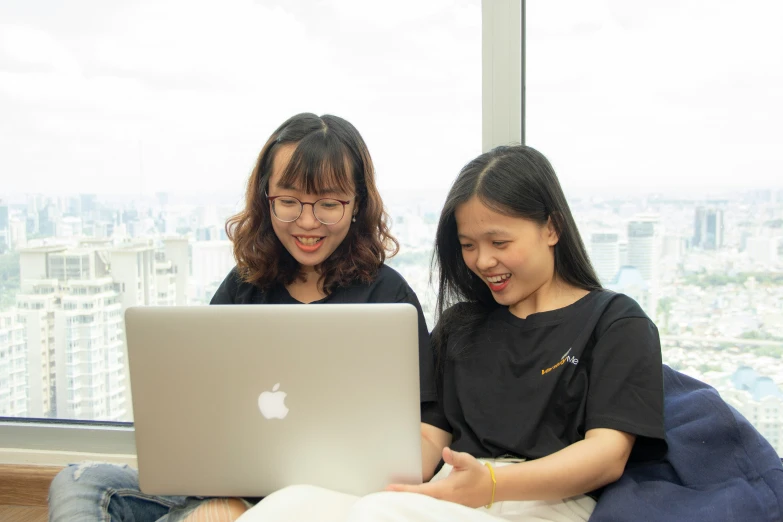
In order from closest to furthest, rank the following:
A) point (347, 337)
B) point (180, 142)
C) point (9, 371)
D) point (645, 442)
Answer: point (347, 337)
point (645, 442)
point (180, 142)
point (9, 371)

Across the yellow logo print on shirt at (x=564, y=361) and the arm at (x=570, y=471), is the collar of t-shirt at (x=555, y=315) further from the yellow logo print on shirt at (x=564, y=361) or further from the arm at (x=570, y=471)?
the arm at (x=570, y=471)

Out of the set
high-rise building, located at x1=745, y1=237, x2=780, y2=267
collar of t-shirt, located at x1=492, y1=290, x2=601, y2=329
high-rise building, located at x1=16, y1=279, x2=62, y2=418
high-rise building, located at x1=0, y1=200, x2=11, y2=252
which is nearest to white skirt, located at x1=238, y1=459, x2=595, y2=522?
collar of t-shirt, located at x1=492, y1=290, x2=601, y2=329

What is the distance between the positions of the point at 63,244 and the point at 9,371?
411mm

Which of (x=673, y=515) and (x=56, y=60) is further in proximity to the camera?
(x=56, y=60)

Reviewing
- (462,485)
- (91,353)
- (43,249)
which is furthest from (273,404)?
(43,249)

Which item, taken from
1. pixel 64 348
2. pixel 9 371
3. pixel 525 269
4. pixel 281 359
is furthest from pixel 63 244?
pixel 525 269

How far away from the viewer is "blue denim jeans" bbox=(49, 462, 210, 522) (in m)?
1.12

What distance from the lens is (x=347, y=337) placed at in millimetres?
938

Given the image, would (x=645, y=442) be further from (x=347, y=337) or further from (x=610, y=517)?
(x=347, y=337)

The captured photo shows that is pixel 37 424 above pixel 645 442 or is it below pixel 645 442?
below

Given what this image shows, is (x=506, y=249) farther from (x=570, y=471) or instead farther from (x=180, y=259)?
(x=180, y=259)

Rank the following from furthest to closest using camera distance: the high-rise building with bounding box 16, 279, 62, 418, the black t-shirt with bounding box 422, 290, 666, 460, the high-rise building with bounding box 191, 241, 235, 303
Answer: the high-rise building with bounding box 16, 279, 62, 418 → the high-rise building with bounding box 191, 241, 235, 303 → the black t-shirt with bounding box 422, 290, 666, 460

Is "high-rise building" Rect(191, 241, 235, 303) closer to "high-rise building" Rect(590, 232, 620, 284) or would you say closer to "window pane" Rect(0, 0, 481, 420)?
"window pane" Rect(0, 0, 481, 420)

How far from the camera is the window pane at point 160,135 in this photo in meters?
1.65
